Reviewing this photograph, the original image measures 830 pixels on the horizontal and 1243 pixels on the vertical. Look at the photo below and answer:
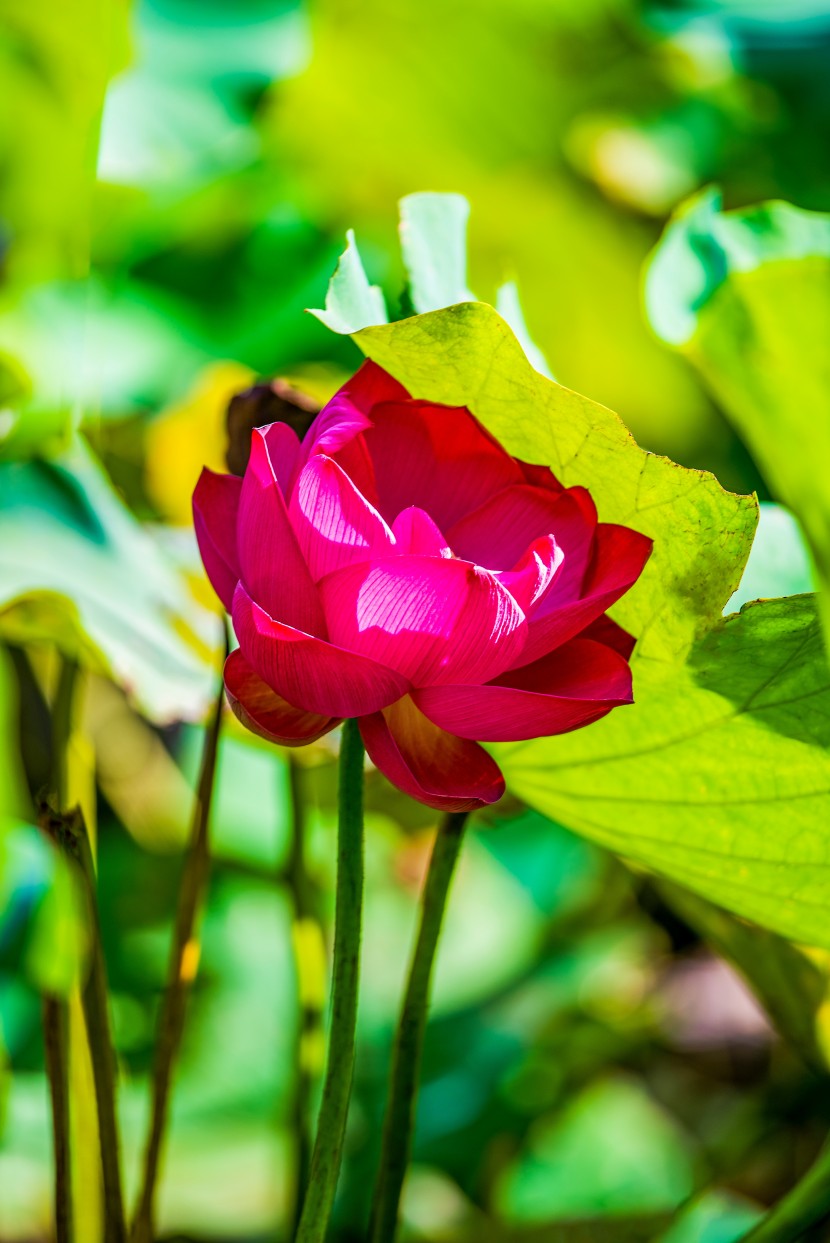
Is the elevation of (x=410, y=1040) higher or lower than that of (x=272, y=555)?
lower

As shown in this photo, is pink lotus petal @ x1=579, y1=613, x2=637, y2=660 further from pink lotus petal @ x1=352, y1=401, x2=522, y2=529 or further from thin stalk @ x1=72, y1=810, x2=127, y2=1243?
thin stalk @ x1=72, y1=810, x2=127, y2=1243

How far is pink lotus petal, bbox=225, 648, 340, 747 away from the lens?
319 mm

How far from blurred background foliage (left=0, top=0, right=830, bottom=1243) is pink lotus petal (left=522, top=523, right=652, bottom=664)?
12cm

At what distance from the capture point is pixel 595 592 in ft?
1.06

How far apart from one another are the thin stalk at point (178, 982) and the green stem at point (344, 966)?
0.11 m

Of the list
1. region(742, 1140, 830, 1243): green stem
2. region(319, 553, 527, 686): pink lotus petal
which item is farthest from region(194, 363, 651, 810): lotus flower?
region(742, 1140, 830, 1243): green stem

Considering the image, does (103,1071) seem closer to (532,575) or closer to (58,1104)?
(58,1104)

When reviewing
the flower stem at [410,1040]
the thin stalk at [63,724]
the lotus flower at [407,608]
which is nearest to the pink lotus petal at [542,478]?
Result: the lotus flower at [407,608]

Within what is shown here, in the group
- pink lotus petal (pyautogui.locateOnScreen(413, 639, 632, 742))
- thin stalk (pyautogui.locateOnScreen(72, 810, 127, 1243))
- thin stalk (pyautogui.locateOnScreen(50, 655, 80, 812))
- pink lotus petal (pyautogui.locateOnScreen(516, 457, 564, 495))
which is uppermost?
pink lotus petal (pyautogui.locateOnScreen(516, 457, 564, 495))

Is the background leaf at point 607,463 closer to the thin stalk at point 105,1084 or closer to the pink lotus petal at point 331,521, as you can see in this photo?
the pink lotus petal at point 331,521

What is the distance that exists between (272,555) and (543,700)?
0.26 feet

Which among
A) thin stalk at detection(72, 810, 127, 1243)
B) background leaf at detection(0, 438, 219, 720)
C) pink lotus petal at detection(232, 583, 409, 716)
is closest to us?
pink lotus petal at detection(232, 583, 409, 716)

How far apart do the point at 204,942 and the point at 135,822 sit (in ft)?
0.46

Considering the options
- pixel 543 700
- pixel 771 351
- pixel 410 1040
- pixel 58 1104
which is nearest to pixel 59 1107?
pixel 58 1104
